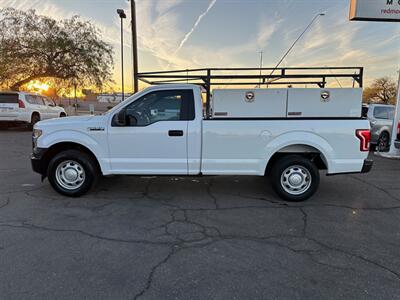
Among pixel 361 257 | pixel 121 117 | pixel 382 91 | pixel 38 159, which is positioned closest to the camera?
pixel 361 257

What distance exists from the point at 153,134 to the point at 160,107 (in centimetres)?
48

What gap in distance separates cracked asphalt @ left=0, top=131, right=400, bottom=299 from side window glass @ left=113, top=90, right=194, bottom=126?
1.40 metres

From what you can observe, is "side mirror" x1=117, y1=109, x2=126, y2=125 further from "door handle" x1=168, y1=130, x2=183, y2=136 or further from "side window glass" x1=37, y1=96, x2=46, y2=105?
"side window glass" x1=37, y1=96, x2=46, y2=105

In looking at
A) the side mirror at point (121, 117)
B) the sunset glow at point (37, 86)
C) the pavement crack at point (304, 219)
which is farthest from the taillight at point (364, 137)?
the sunset glow at point (37, 86)

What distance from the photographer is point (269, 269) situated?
9.80ft

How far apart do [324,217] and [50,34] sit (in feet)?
71.3

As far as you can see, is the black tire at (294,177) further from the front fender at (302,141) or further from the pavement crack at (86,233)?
the pavement crack at (86,233)

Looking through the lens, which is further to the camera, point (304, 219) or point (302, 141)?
point (302, 141)

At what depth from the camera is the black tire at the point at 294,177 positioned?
4.91 meters

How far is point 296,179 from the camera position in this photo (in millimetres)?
4957

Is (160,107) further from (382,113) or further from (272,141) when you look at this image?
(382,113)

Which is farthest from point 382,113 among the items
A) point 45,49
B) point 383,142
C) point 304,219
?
point 45,49

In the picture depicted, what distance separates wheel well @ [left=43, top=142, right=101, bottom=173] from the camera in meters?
5.09

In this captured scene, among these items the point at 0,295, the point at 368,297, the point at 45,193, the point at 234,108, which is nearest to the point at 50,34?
the point at 45,193
